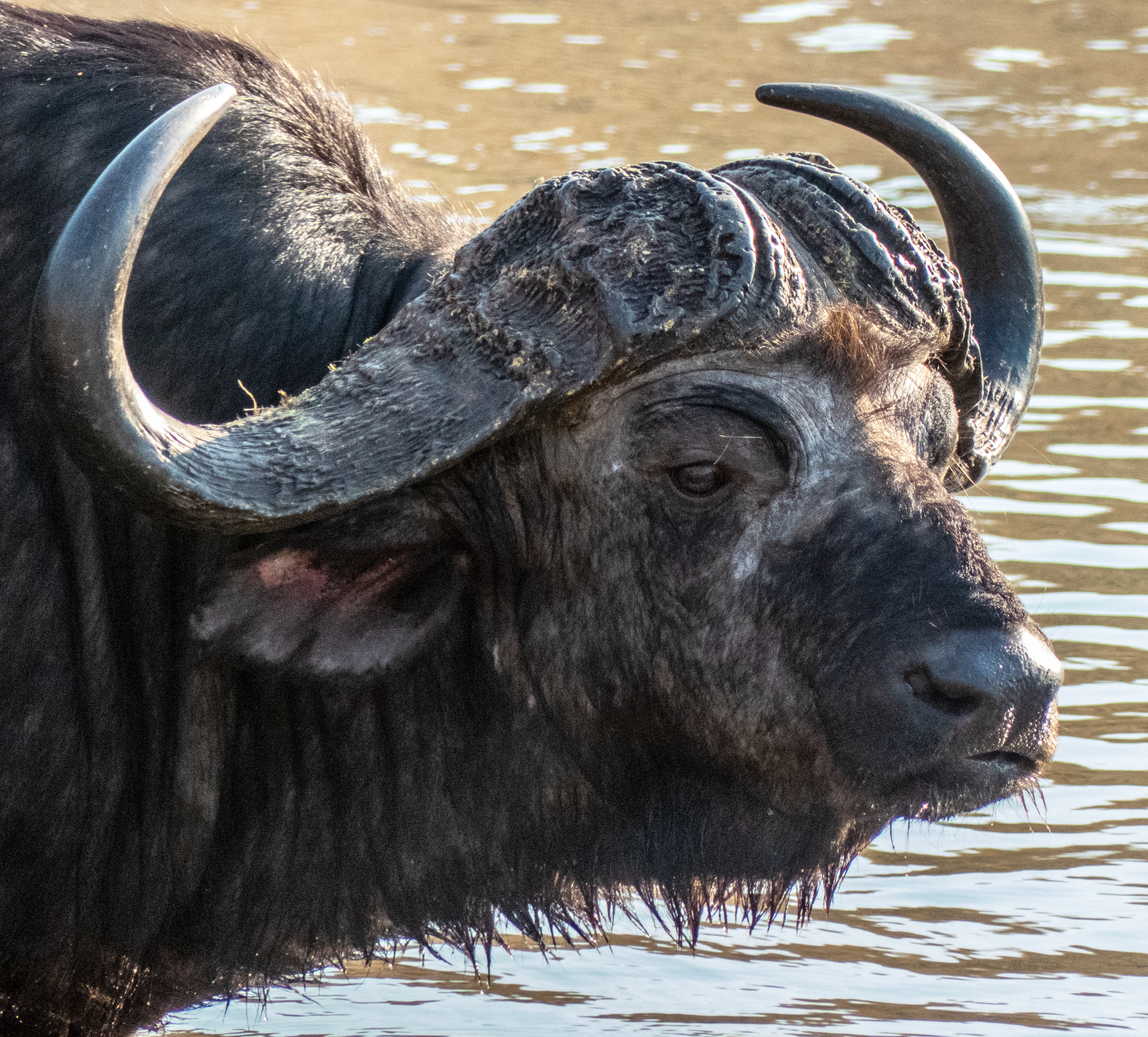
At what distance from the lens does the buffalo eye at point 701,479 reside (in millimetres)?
3986

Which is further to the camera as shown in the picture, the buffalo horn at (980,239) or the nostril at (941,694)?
the buffalo horn at (980,239)

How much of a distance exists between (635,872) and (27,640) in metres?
1.43

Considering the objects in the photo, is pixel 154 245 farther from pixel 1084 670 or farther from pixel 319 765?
pixel 1084 670

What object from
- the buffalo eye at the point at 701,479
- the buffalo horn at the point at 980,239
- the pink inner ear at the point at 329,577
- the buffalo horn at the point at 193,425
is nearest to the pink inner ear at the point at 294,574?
the pink inner ear at the point at 329,577

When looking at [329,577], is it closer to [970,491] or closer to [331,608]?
[331,608]

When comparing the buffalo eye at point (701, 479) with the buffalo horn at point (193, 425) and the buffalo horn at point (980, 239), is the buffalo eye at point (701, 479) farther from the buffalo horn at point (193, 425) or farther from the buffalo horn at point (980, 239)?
the buffalo horn at point (980, 239)

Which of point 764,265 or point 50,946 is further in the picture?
point 50,946

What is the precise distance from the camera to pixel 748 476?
13.0ft

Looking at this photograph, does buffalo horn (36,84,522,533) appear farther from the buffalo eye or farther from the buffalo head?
the buffalo eye

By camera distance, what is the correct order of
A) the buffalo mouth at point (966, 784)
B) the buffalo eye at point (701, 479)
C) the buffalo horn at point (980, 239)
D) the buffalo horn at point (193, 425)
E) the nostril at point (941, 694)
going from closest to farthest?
the buffalo horn at point (193, 425) < the nostril at point (941, 694) < the buffalo mouth at point (966, 784) < the buffalo eye at point (701, 479) < the buffalo horn at point (980, 239)

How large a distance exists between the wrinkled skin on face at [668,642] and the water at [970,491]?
A: 0.42 meters

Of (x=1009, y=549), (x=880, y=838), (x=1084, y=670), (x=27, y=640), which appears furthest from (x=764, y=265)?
(x=1009, y=549)

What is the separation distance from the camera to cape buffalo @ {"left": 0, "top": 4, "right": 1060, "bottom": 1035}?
12.7 feet

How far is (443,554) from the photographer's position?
4223 millimetres
